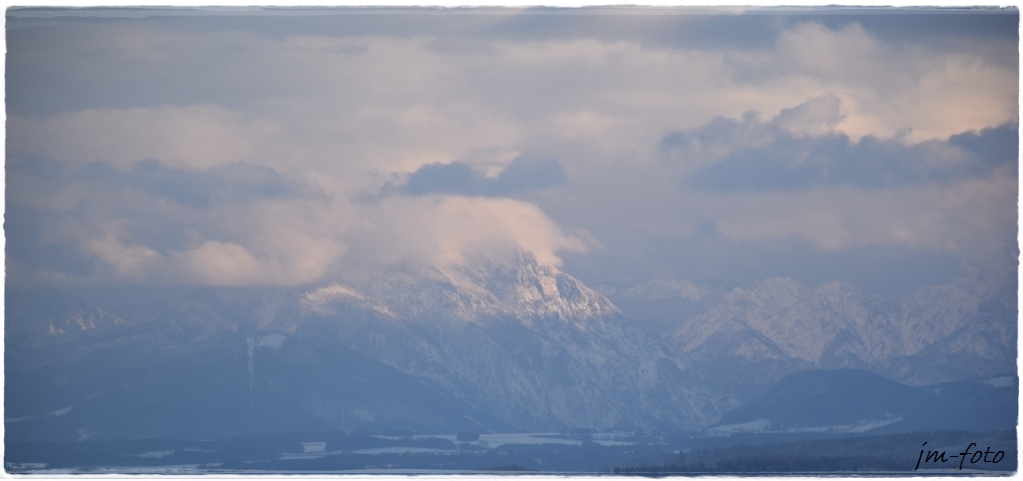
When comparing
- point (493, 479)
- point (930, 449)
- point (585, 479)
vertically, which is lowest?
point (930, 449)

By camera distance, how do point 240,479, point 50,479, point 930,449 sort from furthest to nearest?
point 930,449 < point 50,479 < point 240,479

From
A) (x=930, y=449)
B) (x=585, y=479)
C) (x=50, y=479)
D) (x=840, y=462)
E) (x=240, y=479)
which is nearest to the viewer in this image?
(x=240, y=479)

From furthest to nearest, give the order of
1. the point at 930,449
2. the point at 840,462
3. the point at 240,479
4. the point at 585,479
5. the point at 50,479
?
the point at 930,449, the point at 840,462, the point at 585,479, the point at 50,479, the point at 240,479

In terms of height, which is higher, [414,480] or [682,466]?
[414,480]

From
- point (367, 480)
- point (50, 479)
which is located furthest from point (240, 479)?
point (50, 479)

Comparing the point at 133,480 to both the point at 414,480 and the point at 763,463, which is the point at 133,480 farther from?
the point at 763,463

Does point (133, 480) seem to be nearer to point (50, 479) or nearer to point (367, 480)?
point (50, 479)

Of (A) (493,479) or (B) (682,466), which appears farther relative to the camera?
Answer: (B) (682,466)

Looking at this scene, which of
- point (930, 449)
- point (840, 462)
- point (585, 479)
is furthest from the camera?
point (930, 449)

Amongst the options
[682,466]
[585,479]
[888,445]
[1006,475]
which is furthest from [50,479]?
[888,445]
